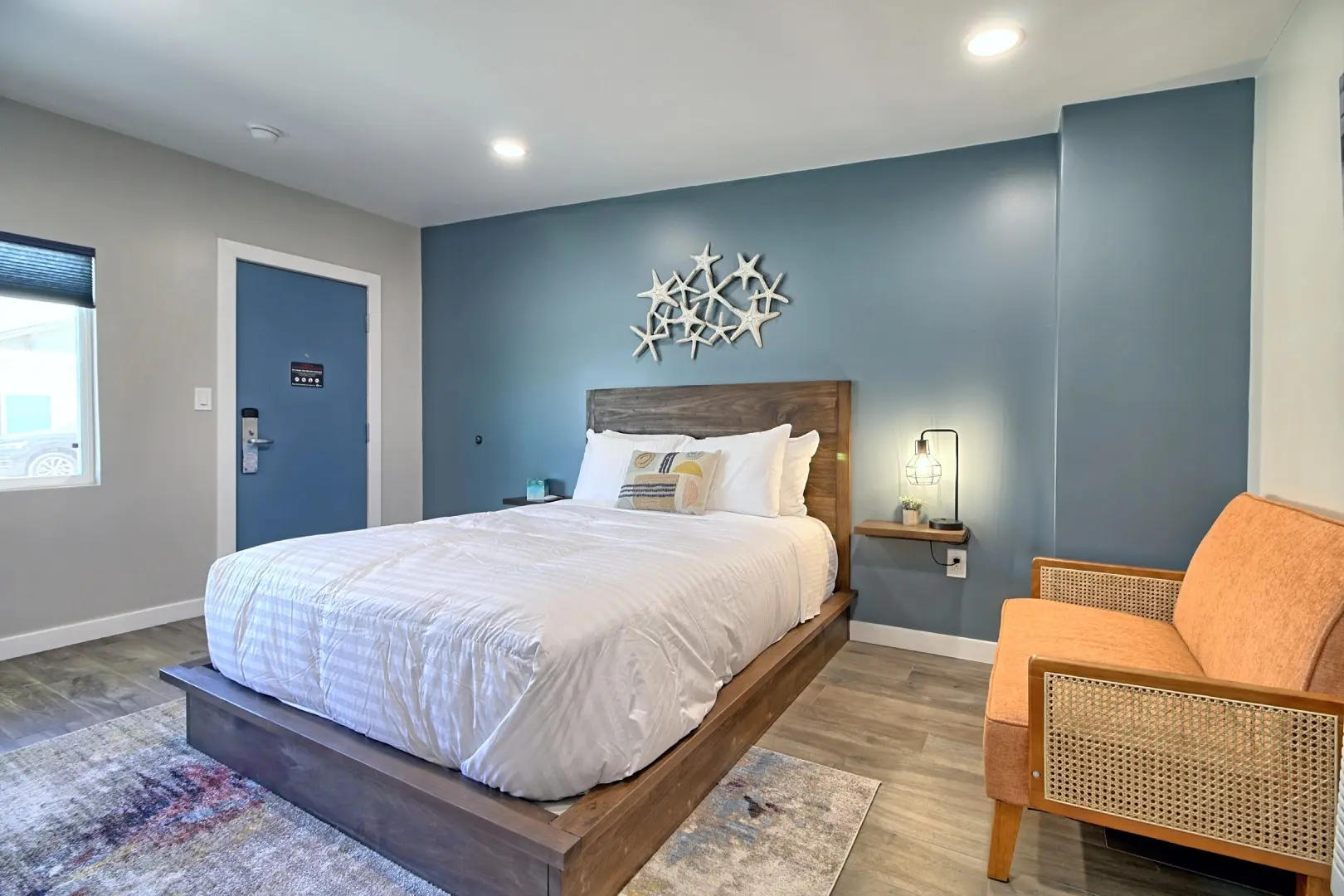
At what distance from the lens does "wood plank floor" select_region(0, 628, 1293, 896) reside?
161 centimetres

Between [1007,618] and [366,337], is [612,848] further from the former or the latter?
[366,337]

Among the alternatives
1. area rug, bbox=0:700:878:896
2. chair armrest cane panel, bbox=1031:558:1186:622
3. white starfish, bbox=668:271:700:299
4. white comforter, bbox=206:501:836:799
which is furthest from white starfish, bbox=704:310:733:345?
area rug, bbox=0:700:878:896

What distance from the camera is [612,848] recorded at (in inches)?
58.1

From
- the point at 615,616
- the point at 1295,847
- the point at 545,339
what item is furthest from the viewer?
the point at 545,339

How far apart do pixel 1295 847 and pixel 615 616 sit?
1.48 metres

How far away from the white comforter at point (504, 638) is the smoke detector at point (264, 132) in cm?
212

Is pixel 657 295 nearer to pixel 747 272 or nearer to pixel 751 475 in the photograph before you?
pixel 747 272

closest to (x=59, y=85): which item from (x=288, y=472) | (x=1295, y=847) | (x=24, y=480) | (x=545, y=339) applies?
(x=24, y=480)

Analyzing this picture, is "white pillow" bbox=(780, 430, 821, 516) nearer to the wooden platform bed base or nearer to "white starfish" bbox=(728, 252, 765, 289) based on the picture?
"white starfish" bbox=(728, 252, 765, 289)

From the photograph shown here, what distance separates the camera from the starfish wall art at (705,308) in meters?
3.64

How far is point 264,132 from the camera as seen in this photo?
3166 mm

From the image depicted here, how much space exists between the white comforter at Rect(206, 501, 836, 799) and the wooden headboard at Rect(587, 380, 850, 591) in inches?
41.4

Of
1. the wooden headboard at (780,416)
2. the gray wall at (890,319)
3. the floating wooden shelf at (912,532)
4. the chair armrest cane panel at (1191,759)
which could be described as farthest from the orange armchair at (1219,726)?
the wooden headboard at (780,416)

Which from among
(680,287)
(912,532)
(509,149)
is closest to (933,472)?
(912,532)
